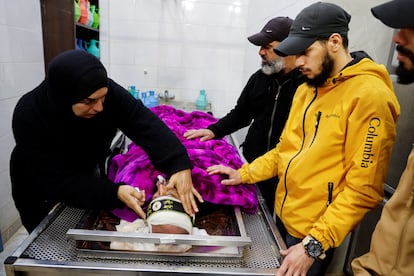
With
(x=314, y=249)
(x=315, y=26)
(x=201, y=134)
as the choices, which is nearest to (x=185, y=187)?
(x=314, y=249)

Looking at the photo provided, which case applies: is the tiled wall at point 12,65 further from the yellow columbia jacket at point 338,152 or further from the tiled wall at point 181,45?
the yellow columbia jacket at point 338,152

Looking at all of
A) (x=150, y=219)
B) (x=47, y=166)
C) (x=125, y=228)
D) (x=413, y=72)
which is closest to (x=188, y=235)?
(x=150, y=219)

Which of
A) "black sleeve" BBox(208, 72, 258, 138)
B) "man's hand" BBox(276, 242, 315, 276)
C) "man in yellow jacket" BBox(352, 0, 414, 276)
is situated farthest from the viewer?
"black sleeve" BBox(208, 72, 258, 138)

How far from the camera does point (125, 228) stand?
3.36ft

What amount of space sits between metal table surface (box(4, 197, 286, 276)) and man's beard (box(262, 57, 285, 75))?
3.11 ft

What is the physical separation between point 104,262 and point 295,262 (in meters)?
0.55

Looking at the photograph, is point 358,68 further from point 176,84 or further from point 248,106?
point 176,84

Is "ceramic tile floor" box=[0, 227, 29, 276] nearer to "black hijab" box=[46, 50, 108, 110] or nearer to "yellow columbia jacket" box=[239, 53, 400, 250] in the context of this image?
"black hijab" box=[46, 50, 108, 110]

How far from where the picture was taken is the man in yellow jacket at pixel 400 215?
73cm

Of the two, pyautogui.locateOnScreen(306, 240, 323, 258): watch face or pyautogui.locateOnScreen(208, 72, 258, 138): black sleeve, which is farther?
pyautogui.locateOnScreen(208, 72, 258, 138): black sleeve

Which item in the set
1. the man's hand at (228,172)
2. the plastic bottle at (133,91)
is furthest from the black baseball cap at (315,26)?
the plastic bottle at (133,91)

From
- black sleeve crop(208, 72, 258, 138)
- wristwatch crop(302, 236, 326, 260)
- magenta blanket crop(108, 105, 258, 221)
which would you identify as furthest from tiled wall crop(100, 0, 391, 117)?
wristwatch crop(302, 236, 326, 260)

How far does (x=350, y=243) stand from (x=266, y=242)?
1.09 m

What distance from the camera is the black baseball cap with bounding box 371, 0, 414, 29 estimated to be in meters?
0.75
